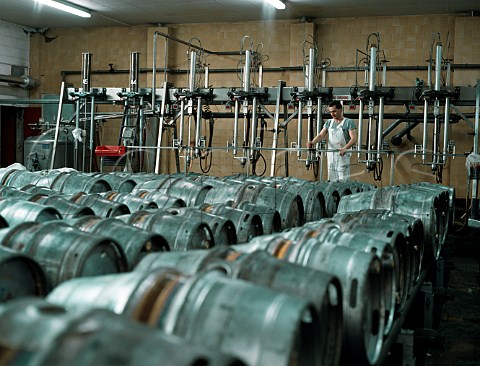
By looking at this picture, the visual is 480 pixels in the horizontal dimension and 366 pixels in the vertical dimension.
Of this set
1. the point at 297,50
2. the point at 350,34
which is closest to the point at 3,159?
the point at 297,50

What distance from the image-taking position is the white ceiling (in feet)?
36.4

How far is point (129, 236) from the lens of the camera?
2.98 metres

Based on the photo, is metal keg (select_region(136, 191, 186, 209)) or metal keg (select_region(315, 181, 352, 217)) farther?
metal keg (select_region(315, 181, 352, 217))

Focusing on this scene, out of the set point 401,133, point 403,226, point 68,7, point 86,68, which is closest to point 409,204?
point 403,226

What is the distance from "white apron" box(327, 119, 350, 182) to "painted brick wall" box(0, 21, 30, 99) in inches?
320

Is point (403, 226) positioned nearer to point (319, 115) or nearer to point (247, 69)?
point (319, 115)

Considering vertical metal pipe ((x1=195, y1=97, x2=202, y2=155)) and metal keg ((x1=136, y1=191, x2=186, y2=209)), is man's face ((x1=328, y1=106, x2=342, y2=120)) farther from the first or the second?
metal keg ((x1=136, y1=191, x2=186, y2=209))

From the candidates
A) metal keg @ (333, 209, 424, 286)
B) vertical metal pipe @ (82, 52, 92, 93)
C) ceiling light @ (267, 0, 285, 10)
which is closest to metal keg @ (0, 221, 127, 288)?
metal keg @ (333, 209, 424, 286)

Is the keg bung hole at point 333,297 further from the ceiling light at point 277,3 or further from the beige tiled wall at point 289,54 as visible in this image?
the ceiling light at point 277,3

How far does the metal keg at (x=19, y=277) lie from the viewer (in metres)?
2.19

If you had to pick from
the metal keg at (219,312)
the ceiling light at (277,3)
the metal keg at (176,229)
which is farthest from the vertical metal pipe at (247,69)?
the metal keg at (219,312)

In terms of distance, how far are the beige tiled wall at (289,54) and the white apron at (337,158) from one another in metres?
2.30

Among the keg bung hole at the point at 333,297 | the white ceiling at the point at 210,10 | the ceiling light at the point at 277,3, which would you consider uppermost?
the white ceiling at the point at 210,10

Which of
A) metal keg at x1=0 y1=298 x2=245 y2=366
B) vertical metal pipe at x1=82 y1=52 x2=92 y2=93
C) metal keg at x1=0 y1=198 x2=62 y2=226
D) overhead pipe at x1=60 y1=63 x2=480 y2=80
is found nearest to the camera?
metal keg at x1=0 y1=298 x2=245 y2=366
